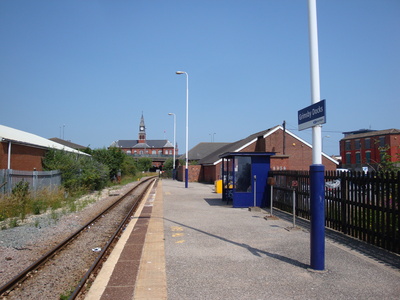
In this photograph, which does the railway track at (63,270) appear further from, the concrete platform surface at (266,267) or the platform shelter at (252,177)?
Result: the platform shelter at (252,177)

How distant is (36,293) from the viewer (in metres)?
5.34

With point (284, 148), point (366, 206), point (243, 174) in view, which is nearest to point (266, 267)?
point (366, 206)

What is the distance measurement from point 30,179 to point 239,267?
14971mm

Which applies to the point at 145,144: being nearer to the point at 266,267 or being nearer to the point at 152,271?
the point at 152,271

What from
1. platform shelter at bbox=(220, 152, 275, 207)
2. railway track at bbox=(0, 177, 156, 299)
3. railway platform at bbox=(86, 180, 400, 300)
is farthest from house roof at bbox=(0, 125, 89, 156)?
railway platform at bbox=(86, 180, 400, 300)

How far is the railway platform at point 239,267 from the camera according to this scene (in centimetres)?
496

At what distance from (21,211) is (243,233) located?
9.10 metres

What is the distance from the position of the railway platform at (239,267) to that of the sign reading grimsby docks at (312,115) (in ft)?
8.09

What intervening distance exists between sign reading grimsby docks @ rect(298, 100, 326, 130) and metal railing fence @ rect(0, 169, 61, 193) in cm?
1185

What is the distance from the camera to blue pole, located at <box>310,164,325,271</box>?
588 centimetres

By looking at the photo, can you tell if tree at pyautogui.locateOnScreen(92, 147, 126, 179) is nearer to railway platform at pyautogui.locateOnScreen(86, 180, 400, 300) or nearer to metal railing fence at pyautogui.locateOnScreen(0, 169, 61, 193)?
metal railing fence at pyautogui.locateOnScreen(0, 169, 61, 193)

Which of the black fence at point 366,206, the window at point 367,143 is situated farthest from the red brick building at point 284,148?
the window at point 367,143

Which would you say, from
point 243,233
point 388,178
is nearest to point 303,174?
point 243,233

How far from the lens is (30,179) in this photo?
1791 centimetres
